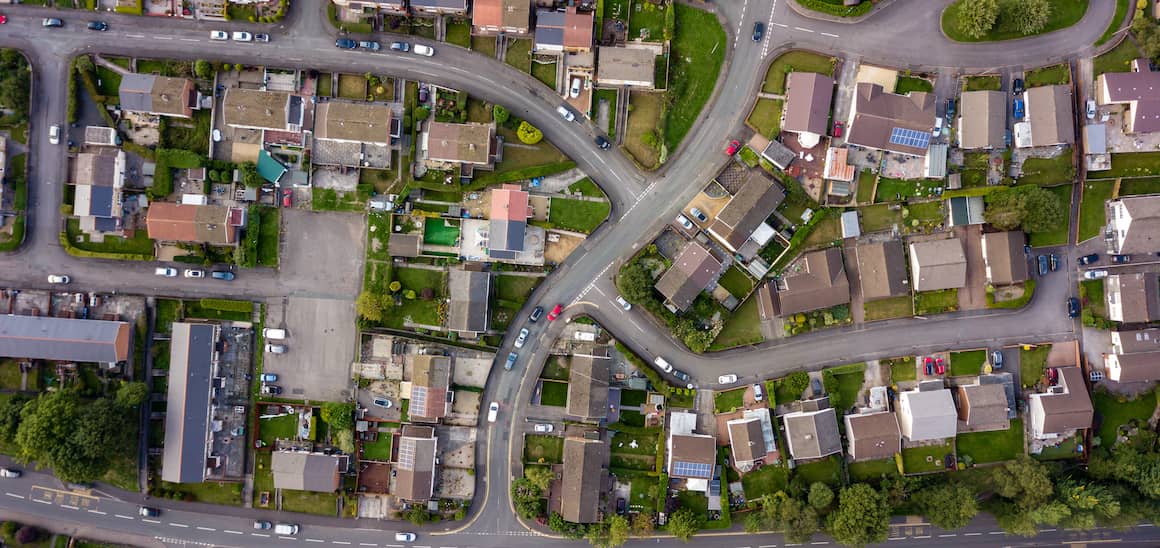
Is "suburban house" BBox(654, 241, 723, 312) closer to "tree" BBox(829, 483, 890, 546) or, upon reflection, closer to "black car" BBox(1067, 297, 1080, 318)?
"tree" BBox(829, 483, 890, 546)

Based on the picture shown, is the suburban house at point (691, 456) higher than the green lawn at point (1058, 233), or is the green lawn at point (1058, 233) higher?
the green lawn at point (1058, 233)

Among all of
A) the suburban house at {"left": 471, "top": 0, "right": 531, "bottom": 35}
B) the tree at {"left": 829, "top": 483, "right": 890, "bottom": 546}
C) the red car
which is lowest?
the tree at {"left": 829, "top": 483, "right": 890, "bottom": 546}

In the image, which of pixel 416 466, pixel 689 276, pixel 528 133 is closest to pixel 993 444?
pixel 689 276

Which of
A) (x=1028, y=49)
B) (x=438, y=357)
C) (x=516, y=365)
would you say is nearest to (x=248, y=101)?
(x=438, y=357)

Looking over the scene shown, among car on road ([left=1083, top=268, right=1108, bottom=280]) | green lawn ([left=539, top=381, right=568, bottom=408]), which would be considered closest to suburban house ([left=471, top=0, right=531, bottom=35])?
green lawn ([left=539, top=381, right=568, bottom=408])

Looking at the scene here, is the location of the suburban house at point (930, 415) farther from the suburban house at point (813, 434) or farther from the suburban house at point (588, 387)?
the suburban house at point (588, 387)

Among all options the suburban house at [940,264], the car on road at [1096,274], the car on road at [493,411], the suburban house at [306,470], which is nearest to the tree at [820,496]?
the suburban house at [940,264]

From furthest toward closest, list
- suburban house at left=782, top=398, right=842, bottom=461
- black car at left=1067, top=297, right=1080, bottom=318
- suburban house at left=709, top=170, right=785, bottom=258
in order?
1. black car at left=1067, top=297, right=1080, bottom=318
2. suburban house at left=782, top=398, right=842, bottom=461
3. suburban house at left=709, top=170, right=785, bottom=258
